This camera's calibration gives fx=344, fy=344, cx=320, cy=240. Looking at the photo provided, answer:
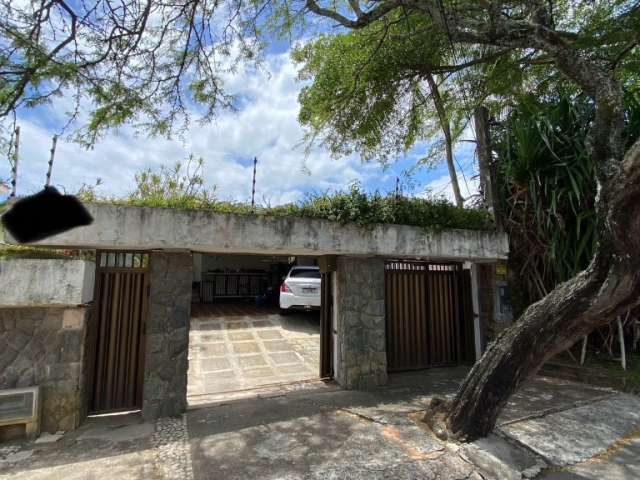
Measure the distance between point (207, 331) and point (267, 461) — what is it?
19.8 ft

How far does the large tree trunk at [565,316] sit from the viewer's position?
8.67 feet

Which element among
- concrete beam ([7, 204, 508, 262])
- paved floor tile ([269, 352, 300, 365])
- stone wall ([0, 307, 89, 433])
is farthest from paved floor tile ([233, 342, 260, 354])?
stone wall ([0, 307, 89, 433])

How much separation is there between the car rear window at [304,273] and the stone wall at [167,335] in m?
5.27

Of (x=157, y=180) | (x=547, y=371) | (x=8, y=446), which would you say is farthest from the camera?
(x=157, y=180)

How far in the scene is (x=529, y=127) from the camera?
6141 millimetres

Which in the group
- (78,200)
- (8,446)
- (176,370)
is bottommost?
(8,446)

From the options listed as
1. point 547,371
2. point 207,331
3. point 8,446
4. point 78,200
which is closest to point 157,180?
point 207,331

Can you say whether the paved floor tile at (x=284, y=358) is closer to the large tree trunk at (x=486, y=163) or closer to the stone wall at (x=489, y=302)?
the stone wall at (x=489, y=302)

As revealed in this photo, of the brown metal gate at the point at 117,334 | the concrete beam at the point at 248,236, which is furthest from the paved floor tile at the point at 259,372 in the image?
the concrete beam at the point at 248,236

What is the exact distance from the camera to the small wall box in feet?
11.6

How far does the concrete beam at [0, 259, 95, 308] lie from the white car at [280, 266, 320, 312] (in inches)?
228

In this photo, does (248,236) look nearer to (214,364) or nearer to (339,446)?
(339,446)

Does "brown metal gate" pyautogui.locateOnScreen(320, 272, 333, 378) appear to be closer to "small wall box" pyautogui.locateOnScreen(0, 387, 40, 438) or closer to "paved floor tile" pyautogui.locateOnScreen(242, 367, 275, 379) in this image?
"paved floor tile" pyautogui.locateOnScreen(242, 367, 275, 379)

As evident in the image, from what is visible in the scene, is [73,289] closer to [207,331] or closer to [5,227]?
[5,227]
